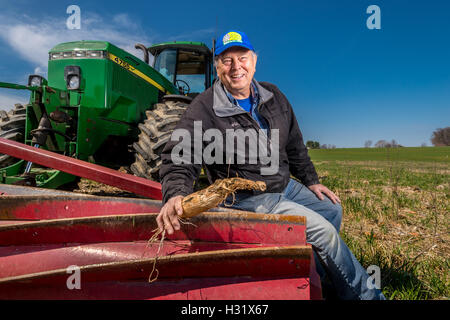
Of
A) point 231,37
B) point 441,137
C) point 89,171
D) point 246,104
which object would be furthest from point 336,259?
point 441,137

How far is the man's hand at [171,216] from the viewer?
131cm

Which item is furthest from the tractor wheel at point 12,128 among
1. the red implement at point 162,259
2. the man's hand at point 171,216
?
the man's hand at point 171,216

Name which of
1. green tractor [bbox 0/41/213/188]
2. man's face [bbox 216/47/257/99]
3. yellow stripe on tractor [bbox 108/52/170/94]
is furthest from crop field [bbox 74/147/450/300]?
yellow stripe on tractor [bbox 108/52/170/94]

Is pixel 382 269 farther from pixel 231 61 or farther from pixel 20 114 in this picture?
pixel 20 114

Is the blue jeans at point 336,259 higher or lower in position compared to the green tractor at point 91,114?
lower

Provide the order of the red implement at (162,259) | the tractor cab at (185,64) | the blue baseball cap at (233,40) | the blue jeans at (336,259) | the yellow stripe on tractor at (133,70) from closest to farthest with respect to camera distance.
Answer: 1. the red implement at (162,259)
2. the blue jeans at (336,259)
3. the blue baseball cap at (233,40)
4. the yellow stripe on tractor at (133,70)
5. the tractor cab at (185,64)

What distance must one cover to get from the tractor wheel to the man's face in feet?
10.9

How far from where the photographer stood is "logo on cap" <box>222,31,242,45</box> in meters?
2.04

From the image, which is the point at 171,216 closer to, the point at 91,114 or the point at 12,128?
the point at 91,114

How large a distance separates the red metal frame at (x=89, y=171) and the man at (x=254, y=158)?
50 centimetres

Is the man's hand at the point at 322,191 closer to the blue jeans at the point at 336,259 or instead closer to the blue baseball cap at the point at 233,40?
the blue jeans at the point at 336,259

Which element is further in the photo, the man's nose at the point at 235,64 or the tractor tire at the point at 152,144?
the tractor tire at the point at 152,144

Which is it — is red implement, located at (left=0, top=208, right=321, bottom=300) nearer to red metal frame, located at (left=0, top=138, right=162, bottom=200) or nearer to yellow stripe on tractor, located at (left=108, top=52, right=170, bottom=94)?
red metal frame, located at (left=0, top=138, right=162, bottom=200)
